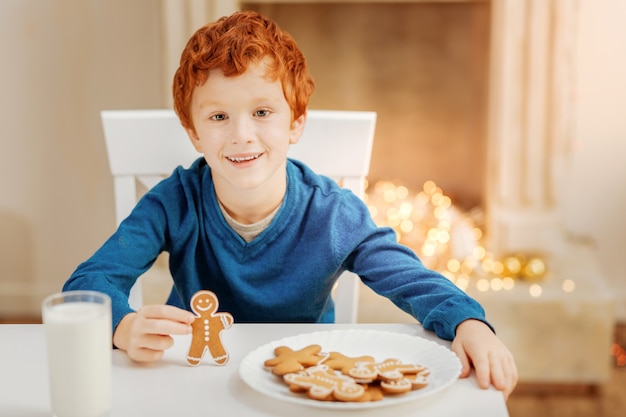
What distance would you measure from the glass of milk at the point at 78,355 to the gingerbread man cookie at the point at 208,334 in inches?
5.3

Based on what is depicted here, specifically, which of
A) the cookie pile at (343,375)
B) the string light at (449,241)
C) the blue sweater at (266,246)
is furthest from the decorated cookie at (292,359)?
the string light at (449,241)

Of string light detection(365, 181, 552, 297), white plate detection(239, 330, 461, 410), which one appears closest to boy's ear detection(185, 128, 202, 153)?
white plate detection(239, 330, 461, 410)

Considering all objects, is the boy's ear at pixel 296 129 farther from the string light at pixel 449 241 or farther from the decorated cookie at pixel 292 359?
the string light at pixel 449 241

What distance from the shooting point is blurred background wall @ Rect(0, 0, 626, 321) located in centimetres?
257

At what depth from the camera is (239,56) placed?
1.09 m

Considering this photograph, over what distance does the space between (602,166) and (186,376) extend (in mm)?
1980

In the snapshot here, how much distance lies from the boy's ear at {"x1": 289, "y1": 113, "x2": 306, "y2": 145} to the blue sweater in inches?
2.6

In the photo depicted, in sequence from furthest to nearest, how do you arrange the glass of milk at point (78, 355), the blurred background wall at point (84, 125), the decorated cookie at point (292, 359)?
the blurred background wall at point (84, 125) → the decorated cookie at point (292, 359) → the glass of milk at point (78, 355)

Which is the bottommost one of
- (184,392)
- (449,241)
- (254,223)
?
(449,241)

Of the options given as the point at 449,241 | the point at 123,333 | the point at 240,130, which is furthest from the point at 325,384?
the point at 449,241

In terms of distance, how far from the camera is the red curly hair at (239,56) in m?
1.10

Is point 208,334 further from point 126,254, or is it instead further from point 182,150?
point 182,150

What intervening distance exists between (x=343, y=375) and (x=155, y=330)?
0.68 feet

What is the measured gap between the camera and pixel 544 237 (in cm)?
237
